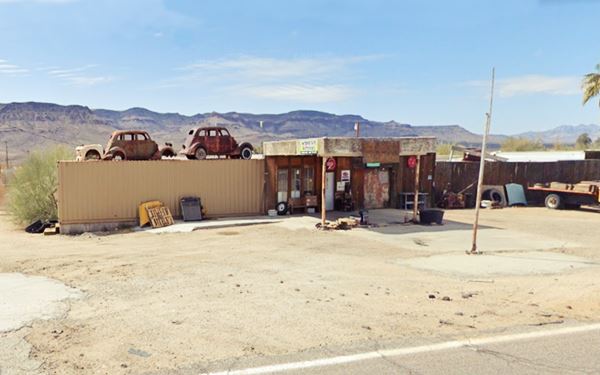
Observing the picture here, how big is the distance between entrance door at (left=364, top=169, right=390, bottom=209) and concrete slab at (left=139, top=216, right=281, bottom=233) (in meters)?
5.30

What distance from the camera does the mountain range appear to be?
329ft

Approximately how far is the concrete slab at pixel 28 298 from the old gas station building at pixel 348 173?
10.4 metres

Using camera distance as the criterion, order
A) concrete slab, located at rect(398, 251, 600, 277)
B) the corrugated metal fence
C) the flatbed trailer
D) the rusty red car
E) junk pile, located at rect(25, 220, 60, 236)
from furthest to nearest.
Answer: the corrugated metal fence
the flatbed trailer
the rusty red car
junk pile, located at rect(25, 220, 60, 236)
concrete slab, located at rect(398, 251, 600, 277)

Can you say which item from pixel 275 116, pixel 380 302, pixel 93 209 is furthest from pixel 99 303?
pixel 275 116

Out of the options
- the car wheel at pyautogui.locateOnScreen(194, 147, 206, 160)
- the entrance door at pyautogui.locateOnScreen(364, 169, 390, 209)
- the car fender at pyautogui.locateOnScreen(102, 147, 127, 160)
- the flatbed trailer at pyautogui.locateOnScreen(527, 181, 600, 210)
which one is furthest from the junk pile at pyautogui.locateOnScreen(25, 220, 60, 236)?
the flatbed trailer at pyautogui.locateOnScreen(527, 181, 600, 210)

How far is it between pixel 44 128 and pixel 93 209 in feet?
317

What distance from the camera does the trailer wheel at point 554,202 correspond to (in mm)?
26259

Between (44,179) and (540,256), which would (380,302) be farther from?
(44,179)

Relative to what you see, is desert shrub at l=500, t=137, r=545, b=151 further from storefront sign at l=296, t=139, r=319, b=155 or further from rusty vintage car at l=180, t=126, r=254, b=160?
storefront sign at l=296, t=139, r=319, b=155

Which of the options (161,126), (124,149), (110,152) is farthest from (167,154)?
(161,126)

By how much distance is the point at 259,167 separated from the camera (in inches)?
875

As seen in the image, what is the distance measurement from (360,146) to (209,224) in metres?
6.47

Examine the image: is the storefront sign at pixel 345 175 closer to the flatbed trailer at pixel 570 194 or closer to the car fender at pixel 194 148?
the car fender at pixel 194 148

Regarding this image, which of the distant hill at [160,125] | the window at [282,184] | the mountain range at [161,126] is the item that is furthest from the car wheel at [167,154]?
the distant hill at [160,125]
